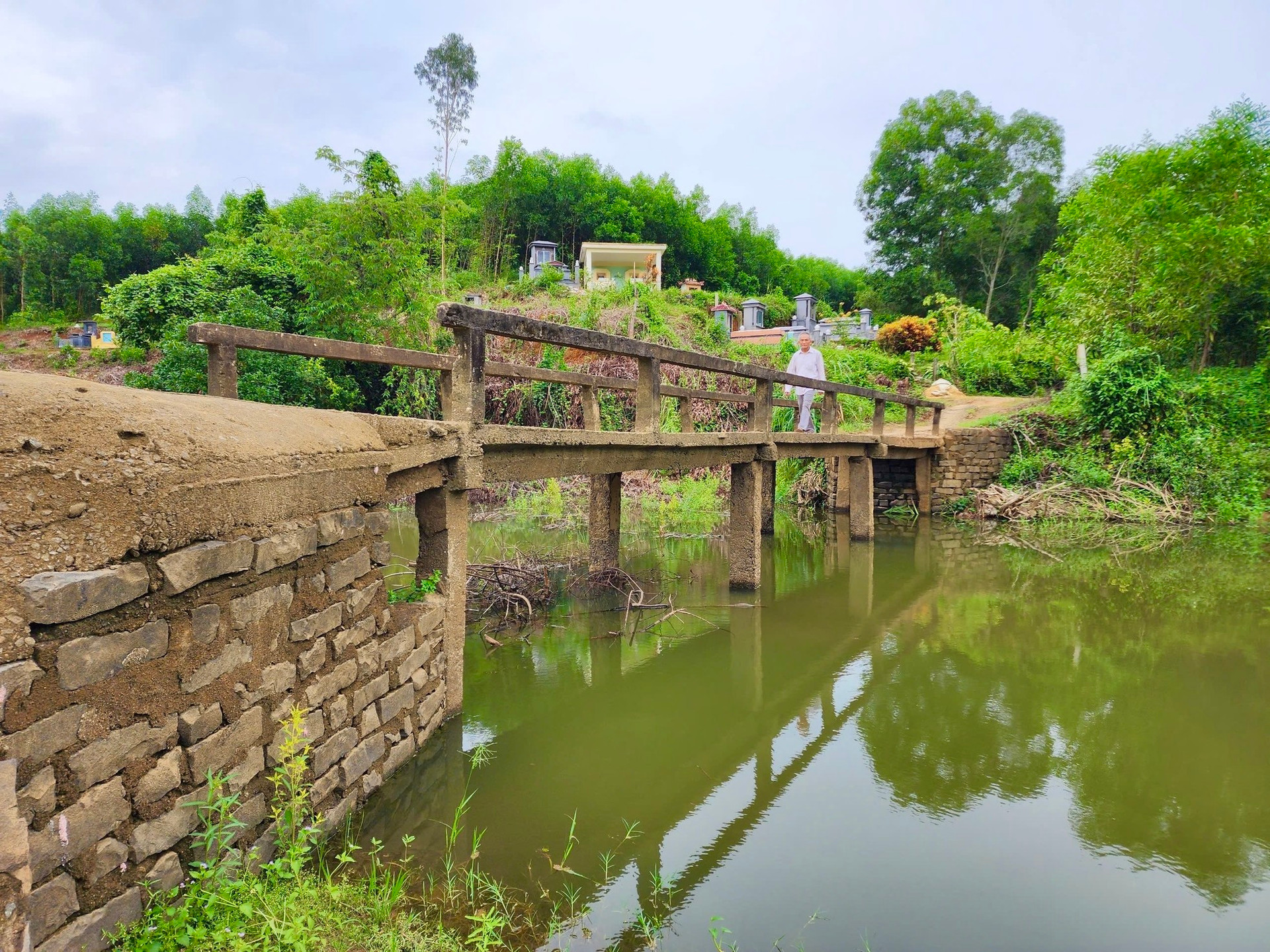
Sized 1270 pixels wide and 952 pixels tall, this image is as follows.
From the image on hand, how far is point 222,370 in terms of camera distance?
3.72 m

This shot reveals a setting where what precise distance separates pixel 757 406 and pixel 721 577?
216 centimetres

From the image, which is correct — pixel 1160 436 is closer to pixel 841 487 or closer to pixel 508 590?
pixel 841 487

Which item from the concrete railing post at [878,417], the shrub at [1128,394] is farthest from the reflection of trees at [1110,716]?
the shrub at [1128,394]

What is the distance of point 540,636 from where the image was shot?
652 centimetres

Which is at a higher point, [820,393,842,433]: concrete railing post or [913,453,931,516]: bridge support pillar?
[820,393,842,433]: concrete railing post

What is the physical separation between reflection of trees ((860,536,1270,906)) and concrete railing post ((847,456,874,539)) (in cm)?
324

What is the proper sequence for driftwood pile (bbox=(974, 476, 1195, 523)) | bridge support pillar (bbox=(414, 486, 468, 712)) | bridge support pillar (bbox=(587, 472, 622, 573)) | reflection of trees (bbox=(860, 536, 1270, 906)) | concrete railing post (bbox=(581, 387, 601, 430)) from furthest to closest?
driftwood pile (bbox=(974, 476, 1195, 523))
bridge support pillar (bbox=(587, 472, 622, 573))
concrete railing post (bbox=(581, 387, 601, 430))
bridge support pillar (bbox=(414, 486, 468, 712))
reflection of trees (bbox=(860, 536, 1270, 906))

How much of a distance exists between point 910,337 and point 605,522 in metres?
17.7

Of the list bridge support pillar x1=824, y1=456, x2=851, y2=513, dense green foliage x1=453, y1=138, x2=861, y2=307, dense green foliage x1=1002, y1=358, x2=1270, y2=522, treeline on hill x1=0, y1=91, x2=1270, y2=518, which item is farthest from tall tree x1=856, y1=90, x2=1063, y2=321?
bridge support pillar x1=824, y1=456, x2=851, y2=513

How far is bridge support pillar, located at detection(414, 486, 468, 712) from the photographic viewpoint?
438 centimetres

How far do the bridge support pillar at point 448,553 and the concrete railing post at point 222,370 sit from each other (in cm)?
116

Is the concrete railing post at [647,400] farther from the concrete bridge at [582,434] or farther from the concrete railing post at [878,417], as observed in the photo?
the concrete railing post at [878,417]

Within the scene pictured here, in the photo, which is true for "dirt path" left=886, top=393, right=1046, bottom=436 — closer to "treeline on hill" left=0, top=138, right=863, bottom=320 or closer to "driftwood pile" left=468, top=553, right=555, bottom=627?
"driftwood pile" left=468, top=553, right=555, bottom=627

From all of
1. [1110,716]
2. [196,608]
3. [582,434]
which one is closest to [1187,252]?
[1110,716]
